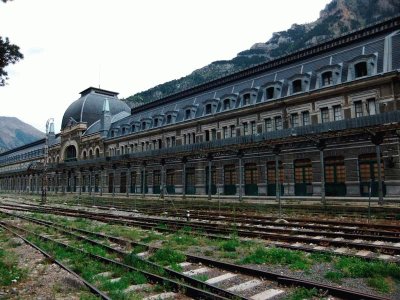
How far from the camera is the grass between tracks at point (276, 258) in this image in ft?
22.4

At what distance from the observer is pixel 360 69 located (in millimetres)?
27250

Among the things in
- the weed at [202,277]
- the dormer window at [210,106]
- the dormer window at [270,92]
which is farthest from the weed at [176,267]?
the dormer window at [210,106]

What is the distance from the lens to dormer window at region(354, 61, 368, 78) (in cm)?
2686

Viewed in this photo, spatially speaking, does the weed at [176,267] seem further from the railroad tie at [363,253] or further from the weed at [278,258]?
the railroad tie at [363,253]

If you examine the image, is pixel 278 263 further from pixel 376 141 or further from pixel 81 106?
pixel 81 106

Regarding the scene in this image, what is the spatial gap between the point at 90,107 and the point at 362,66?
4997cm

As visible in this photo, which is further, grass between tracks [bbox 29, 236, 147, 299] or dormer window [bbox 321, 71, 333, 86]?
dormer window [bbox 321, 71, 333, 86]

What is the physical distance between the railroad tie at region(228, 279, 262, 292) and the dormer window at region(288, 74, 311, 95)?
26.4 m

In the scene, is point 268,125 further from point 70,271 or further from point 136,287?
point 136,287

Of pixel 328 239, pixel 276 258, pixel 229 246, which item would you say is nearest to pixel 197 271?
pixel 276 258

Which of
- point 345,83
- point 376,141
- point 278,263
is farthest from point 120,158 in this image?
point 278,263

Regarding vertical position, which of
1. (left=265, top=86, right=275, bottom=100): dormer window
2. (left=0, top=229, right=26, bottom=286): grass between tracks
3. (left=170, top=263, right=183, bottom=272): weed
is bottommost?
(left=0, top=229, right=26, bottom=286): grass between tracks

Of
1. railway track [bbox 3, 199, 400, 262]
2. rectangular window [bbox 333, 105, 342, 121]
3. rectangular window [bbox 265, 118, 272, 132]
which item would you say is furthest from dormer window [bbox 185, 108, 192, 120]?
railway track [bbox 3, 199, 400, 262]

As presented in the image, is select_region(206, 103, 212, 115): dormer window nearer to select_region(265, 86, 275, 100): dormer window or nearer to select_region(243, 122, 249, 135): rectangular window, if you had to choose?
select_region(243, 122, 249, 135): rectangular window
